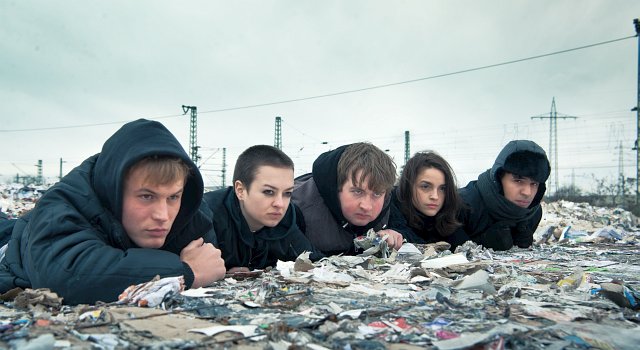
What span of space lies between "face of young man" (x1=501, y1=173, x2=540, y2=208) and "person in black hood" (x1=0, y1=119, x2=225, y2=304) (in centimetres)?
432

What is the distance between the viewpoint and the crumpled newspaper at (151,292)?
214 centimetres

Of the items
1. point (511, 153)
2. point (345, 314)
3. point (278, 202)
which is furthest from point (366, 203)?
point (345, 314)

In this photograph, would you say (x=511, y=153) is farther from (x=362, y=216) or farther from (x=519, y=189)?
(x=362, y=216)

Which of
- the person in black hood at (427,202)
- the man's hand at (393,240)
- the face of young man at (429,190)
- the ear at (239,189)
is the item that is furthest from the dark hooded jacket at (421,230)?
the ear at (239,189)

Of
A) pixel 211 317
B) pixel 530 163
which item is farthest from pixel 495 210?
pixel 211 317

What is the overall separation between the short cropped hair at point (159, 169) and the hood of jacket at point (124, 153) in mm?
54

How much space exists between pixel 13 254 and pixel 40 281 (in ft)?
2.35

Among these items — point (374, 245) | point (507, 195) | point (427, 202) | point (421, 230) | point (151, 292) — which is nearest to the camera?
point (151, 292)

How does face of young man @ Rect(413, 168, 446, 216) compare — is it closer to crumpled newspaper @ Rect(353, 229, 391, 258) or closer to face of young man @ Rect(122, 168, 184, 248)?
crumpled newspaper @ Rect(353, 229, 391, 258)

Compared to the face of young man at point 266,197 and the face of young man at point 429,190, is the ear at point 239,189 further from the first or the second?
the face of young man at point 429,190

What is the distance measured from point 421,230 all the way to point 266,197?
7.99ft

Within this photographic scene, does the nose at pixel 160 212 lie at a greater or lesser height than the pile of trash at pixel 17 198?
greater

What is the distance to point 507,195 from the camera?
231 inches

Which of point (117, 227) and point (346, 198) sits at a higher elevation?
point (346, 198)
